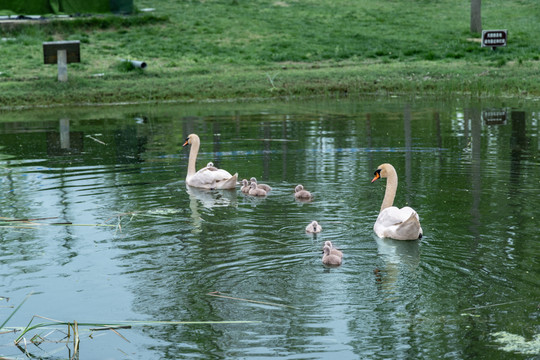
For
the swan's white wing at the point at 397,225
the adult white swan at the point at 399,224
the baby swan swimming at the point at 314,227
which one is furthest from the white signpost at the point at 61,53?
the swan's white wing at the point at 397,225

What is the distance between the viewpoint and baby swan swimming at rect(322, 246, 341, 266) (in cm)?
969

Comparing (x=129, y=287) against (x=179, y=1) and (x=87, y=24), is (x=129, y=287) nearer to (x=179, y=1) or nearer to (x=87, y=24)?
(x=87, y=24)

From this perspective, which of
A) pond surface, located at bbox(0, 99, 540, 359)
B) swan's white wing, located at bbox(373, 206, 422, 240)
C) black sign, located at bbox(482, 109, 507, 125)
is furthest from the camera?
black sign, located at bbox(482, 109, 507, 125)

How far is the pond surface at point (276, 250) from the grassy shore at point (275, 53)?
9.46 m

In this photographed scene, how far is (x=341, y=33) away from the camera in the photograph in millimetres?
40281

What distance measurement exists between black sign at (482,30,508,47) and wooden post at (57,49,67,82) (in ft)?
59.0

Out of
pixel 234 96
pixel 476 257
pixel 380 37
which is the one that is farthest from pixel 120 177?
pixel 380 37

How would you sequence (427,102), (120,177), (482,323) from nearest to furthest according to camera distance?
(482,323) < (120,177) < (427,102)

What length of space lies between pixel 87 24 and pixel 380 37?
14.4 meters

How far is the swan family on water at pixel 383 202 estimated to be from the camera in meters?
10.6

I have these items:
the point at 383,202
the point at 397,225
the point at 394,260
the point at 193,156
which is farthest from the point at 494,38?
the point at 394,260

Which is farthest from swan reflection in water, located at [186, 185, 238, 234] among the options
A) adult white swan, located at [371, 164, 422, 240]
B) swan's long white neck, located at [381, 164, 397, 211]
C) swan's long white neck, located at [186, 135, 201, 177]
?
adult white swan, located at [371, 164, 422, 240]

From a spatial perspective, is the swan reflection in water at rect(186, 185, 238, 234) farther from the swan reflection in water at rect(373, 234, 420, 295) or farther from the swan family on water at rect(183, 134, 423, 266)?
the swan reflection in water at rect(373, 234, 420, 295)

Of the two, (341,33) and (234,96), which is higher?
(341,33)
